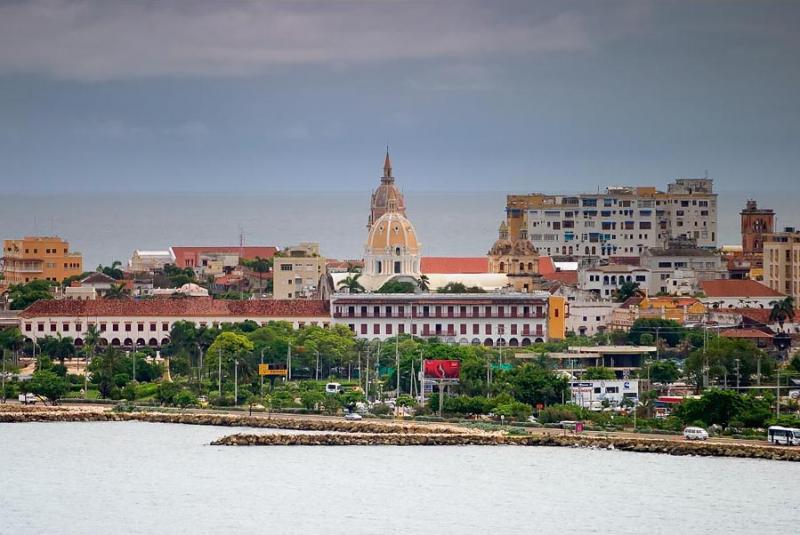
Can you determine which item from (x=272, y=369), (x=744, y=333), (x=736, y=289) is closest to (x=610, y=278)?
(x=736, y=289)

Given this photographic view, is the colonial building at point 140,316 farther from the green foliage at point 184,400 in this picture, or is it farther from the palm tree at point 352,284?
the green foliage at point 184,400

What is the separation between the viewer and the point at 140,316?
105875 mm

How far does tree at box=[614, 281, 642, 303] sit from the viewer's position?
120125 mm

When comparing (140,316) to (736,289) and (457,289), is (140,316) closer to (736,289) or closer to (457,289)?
(457,289)

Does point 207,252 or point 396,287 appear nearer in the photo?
point 396,287

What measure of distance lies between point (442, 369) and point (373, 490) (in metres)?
19.0

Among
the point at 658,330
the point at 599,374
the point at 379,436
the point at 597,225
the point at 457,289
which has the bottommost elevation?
the point at 379,436

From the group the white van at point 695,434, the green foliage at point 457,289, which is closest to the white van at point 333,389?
the white van at point 695,434

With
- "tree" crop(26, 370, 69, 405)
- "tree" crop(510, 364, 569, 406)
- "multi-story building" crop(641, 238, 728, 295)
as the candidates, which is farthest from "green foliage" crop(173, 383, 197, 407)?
"multi-story building" crop(641, 238, 728, 295)

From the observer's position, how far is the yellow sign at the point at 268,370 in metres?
84.6

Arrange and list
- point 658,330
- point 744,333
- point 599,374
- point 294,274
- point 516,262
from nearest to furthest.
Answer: point 599,374 → point 744,333 → point 658,330 → point 516,262 → point 294,274

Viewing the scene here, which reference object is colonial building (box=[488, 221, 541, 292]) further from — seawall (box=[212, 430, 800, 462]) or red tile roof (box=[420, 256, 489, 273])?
seawall (box=[212, 430, 800, 462])

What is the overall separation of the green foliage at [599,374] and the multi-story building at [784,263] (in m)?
46.7

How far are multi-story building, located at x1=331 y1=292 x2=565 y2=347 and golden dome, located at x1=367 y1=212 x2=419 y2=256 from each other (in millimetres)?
16660
